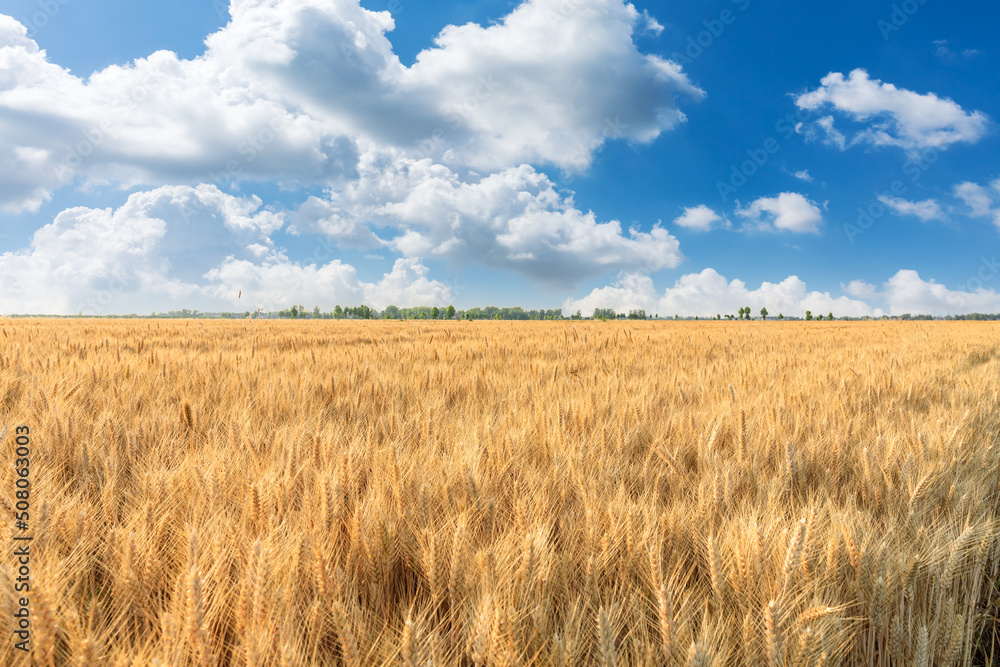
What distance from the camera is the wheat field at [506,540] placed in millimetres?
831

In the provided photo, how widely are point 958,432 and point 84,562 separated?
3609 millimetres

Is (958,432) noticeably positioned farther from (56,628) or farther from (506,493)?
(56,628)

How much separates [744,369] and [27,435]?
515 cm

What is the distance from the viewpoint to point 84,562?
1.03 m

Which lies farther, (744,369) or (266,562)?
(744,369)

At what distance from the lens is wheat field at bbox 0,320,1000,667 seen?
0.83 metres

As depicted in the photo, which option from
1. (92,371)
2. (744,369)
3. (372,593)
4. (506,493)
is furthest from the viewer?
(744,369)

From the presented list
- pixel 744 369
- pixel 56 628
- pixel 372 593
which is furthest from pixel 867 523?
pixel 744 369

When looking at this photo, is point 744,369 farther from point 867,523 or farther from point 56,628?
Result: point 56,628

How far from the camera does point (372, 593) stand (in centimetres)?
103

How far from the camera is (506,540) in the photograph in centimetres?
109

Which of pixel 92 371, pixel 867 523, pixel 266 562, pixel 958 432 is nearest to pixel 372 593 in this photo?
pixel 266 562

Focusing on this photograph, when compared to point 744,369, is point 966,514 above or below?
below

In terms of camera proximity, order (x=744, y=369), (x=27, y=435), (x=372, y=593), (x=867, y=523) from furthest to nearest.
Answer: (x=744, y=369)
(x=27, y=435)
(x=867, y=523)
(x=372, y=593)
